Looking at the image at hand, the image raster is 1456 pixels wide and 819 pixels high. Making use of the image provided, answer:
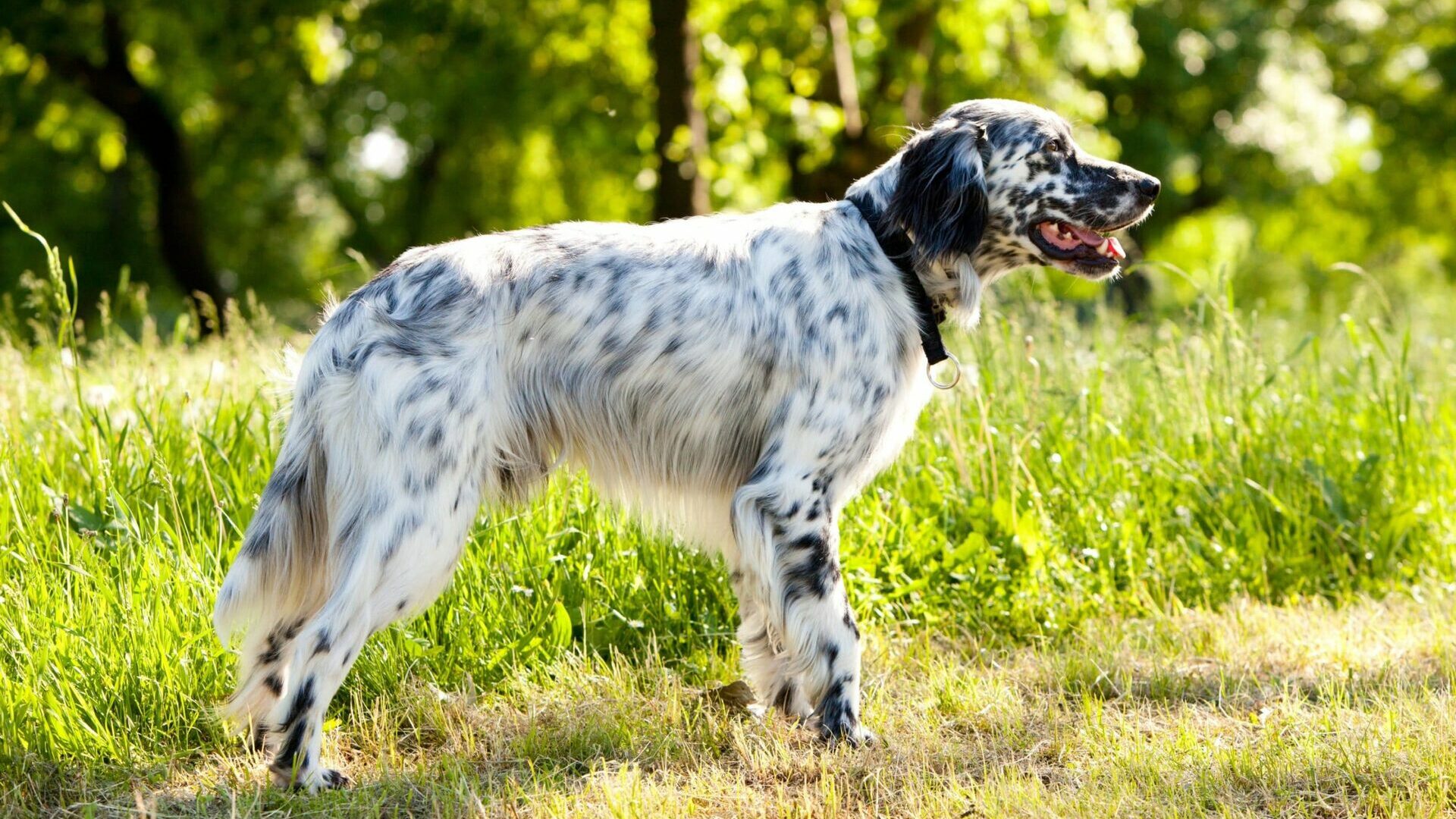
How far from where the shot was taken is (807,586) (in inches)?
138

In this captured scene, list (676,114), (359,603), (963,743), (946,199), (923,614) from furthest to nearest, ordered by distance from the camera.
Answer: (676,114), (923,614), (946,199), (963,743), (359,603)

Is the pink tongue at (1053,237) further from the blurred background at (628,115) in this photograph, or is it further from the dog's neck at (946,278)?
the blurred background at (628,115)

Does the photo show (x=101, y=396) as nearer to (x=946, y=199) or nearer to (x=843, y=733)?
(x=843, y=733)

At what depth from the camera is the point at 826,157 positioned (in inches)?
489

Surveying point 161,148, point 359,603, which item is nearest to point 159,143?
point 161,148

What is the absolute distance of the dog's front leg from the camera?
3486 mm

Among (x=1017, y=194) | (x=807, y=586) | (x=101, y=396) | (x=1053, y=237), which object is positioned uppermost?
(x=1017, y=194)

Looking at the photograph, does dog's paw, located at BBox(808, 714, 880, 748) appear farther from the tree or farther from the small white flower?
the tree

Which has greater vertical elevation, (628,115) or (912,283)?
(912,283)

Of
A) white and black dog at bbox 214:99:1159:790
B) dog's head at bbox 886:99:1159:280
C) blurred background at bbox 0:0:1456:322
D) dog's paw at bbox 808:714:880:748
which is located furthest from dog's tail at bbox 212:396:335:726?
blurred background at bbox 0:0:1456:322

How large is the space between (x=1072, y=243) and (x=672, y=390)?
124 cm

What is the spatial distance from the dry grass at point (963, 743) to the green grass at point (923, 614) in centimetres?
1

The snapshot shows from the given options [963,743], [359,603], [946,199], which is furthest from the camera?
[946,199]

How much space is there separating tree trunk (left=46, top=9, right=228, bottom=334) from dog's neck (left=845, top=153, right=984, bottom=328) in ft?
37.6
